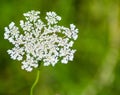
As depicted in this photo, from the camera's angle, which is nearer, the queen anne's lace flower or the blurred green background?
the queen anne's lace flower

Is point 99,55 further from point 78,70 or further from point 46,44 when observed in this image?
point 46,44

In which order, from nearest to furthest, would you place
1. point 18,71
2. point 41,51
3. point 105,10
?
point 41,51 → point 18,71 → point 105,10

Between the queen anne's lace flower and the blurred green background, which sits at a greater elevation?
the blurred green background

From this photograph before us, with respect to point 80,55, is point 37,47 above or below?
below

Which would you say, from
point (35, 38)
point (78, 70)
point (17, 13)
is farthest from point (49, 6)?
point (35, 38)

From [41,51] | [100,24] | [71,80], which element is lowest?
[41,51]

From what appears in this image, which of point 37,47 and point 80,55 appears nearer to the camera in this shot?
point 37,47

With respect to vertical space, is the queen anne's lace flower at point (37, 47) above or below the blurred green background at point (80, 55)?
below

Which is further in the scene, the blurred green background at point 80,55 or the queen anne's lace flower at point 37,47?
the blurred green background at point 80,55
